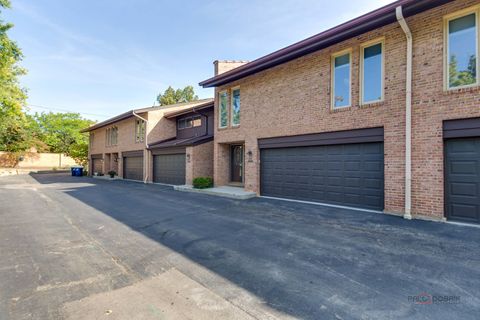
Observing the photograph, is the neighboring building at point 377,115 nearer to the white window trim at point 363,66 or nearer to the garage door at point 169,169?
the white window trim at point 363,66

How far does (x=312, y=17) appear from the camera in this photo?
28.5ft

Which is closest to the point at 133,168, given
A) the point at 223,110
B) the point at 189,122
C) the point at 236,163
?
the point at 189,122

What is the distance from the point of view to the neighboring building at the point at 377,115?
19.0 feet

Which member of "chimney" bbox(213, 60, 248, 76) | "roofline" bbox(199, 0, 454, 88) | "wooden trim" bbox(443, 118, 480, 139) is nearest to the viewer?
"wooden trim" bbox(443, 118, 480, 139)

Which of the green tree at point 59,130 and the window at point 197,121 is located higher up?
the green tree at point 59,130

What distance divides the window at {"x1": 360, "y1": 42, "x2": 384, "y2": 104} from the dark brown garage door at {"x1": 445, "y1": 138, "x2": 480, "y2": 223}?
2.26m

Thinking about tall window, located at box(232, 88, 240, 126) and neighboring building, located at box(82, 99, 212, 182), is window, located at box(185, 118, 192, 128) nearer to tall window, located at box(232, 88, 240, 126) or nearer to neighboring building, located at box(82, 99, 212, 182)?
neighboring building, located at box(82, 99, 212, 182)

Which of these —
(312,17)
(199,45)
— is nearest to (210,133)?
(199,45)

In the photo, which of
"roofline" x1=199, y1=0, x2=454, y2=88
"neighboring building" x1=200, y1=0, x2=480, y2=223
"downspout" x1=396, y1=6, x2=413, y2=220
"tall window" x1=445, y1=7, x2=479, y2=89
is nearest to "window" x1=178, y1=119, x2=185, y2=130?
"neighboring building" x1=200, y1=0, x2=480, y2=223

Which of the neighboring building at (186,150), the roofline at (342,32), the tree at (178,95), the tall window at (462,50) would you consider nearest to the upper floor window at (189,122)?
the neighboring building at (186,150)

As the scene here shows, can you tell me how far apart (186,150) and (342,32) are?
952 centimetres

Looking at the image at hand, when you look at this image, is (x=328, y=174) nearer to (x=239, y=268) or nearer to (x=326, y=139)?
(x=326, y=139)

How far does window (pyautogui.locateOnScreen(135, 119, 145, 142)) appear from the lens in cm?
1773

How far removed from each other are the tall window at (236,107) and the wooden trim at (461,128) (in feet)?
25.6
